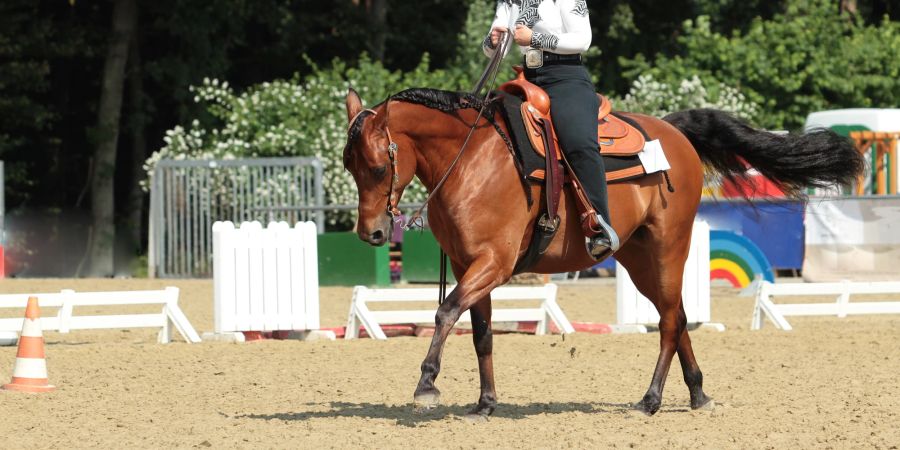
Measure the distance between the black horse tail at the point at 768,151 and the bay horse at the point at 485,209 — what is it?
344 mm

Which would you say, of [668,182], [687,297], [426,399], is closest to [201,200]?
[687,297]

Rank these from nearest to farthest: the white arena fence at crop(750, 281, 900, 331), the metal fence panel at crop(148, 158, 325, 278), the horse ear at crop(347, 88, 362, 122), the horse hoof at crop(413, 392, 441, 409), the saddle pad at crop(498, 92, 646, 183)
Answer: the horse hoof at crop(413, 392, 441, 409) → the horse ear at crop(347, 88, 362, 122) → the saddle pad at crop(498, 92, 646, 183) → the white arena fence at crop(750, 281, 900, 331) → the metal fence panel at crop(148, 158, 325, 278)

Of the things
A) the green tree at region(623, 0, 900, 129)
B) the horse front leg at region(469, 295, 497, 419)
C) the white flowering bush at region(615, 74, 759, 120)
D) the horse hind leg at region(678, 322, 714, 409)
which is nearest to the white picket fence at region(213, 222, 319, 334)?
the horse front leg at region(469, 295, 497, 419)

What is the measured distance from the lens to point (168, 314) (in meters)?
11.9

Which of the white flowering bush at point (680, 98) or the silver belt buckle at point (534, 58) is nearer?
the silver belt buckle at point (534, 58)

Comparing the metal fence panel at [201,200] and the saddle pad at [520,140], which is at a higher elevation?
the saddle pad at [520,140]

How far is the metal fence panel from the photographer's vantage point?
77.4 ft

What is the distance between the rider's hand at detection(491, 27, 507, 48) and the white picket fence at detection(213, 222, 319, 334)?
184 inches

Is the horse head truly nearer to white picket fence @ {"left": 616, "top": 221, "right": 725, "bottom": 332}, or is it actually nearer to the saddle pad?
the saddle pad

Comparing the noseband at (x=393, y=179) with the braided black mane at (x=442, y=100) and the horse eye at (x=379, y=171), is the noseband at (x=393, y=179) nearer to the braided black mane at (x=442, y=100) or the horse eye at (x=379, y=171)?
the horse eye at (x=379, y=171)

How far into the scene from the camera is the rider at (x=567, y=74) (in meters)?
7.61

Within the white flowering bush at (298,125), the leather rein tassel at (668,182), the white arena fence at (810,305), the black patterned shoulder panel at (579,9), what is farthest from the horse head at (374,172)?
the white flowering bush at (298,125)

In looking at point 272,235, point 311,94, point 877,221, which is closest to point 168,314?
point 272,235

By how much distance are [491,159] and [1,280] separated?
1378 cm
